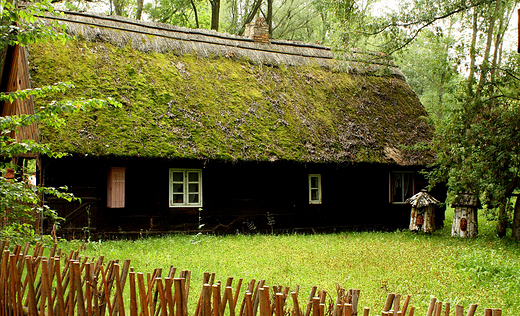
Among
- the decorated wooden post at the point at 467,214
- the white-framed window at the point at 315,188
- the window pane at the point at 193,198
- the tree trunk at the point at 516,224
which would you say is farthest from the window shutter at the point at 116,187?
the tree trunk at the point at 516,224

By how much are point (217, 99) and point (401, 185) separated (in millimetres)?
6401

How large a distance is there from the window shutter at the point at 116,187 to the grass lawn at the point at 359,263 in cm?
112

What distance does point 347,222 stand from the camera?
13922 mm

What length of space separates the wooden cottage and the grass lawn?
121 centimetres

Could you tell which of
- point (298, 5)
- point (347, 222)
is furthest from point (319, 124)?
point (298, 5)

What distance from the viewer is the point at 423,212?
12.9 metres

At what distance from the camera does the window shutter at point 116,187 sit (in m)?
11.1

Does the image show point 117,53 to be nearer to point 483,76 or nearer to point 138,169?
point 138,169

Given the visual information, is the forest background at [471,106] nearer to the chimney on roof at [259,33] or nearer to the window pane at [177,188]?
the chimney on roof at [259,33]

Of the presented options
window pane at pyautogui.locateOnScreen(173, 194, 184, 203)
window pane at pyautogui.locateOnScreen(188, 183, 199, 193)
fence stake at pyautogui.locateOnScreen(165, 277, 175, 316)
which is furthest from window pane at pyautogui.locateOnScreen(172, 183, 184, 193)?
fence stake at pyautogui.locateOnScreen(165, 277, 175, 316)

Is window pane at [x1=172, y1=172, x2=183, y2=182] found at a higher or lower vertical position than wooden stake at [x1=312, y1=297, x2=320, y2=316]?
higher

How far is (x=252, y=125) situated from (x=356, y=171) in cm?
354

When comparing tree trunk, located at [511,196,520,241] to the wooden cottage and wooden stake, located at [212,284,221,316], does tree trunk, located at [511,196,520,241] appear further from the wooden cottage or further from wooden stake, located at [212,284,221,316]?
wooden stake, located at [212,284,221,316]

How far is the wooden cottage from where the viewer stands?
11102 mm
